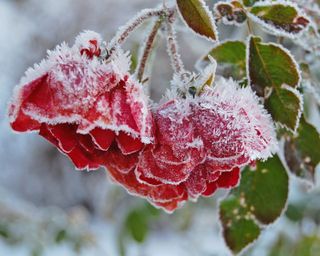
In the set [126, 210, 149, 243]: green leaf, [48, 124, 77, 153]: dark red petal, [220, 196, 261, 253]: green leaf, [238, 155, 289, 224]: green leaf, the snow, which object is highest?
[48, 124, 77, 153]: dark red petal

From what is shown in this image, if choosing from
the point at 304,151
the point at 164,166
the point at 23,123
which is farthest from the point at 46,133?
the point at 304,151

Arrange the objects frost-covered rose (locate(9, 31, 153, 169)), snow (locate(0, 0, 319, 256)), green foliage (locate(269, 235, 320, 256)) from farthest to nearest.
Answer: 1. snow (locate(0, 0, 319, 256))
2. green foliage (locate(269, 235, 320, 256))
3. frost-covered rose (locate(9, 31, 153, 169))

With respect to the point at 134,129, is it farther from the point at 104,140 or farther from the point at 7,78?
the point at 7,78

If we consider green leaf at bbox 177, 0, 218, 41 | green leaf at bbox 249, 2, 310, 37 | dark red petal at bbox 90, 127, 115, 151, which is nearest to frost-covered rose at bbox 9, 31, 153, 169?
dark red petal at bbox 90, 127, 115, 151

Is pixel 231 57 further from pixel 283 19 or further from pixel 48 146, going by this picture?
pixel 48 146

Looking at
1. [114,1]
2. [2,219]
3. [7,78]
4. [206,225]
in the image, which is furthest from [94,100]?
[114,1]

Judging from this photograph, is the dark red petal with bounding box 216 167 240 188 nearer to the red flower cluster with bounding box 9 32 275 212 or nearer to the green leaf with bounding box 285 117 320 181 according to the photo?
the red flower cluster with bounding box 9 32 275 212
